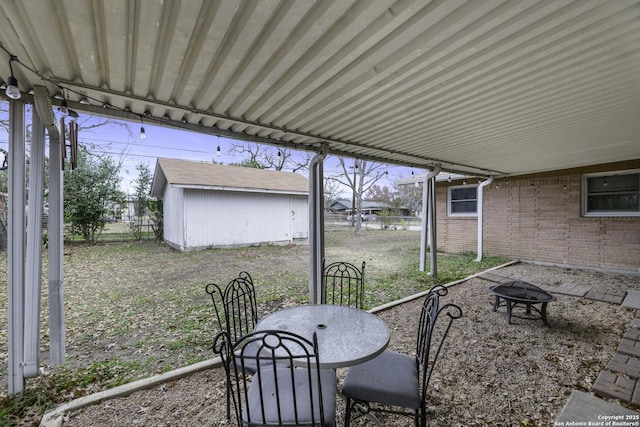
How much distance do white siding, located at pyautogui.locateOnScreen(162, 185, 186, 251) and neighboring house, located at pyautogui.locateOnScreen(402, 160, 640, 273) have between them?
9607 millimetres

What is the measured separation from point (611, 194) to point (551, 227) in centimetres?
136

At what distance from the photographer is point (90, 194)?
10750 mm

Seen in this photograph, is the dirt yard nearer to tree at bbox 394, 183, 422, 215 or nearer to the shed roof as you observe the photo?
the shed roof

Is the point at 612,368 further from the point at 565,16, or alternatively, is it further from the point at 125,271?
the point at 125,271

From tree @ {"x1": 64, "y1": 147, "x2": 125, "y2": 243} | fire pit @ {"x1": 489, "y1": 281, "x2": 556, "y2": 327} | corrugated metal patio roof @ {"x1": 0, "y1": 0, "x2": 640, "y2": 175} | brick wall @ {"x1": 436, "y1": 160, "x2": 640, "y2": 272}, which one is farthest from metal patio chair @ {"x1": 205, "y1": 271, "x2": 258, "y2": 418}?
tree @ {"x1": 64, "y1": 147, "x2": 125, "y2": 243}

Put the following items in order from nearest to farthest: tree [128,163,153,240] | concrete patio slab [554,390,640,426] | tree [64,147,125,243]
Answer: concrete patio slab [554,390,640,426] → tree [64,147,125,243] → tree [128,163,153,240]

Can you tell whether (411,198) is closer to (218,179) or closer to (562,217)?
(562,217)

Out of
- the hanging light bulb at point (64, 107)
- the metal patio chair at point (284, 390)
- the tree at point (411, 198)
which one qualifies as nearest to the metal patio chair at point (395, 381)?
the metal patio chair at point (284, 390)

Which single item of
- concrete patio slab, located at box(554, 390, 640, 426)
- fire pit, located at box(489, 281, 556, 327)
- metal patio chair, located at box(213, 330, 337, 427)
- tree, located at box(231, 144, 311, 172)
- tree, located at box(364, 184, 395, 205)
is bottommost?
concrete patio slab, located at box(554, 390, 640, 426)

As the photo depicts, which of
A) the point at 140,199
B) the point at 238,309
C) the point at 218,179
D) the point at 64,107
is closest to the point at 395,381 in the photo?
the point at 238,309

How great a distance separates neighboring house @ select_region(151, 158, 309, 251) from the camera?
33.2 ft

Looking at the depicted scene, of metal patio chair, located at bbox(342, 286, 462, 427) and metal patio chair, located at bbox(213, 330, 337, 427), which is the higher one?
metal patio chair, located at bbox(213, 330, 337, 427)

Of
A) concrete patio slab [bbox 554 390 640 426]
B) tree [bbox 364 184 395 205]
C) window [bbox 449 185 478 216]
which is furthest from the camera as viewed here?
tree [bbox 364 184 395 205]

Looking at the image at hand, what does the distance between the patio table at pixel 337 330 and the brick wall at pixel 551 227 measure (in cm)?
753
